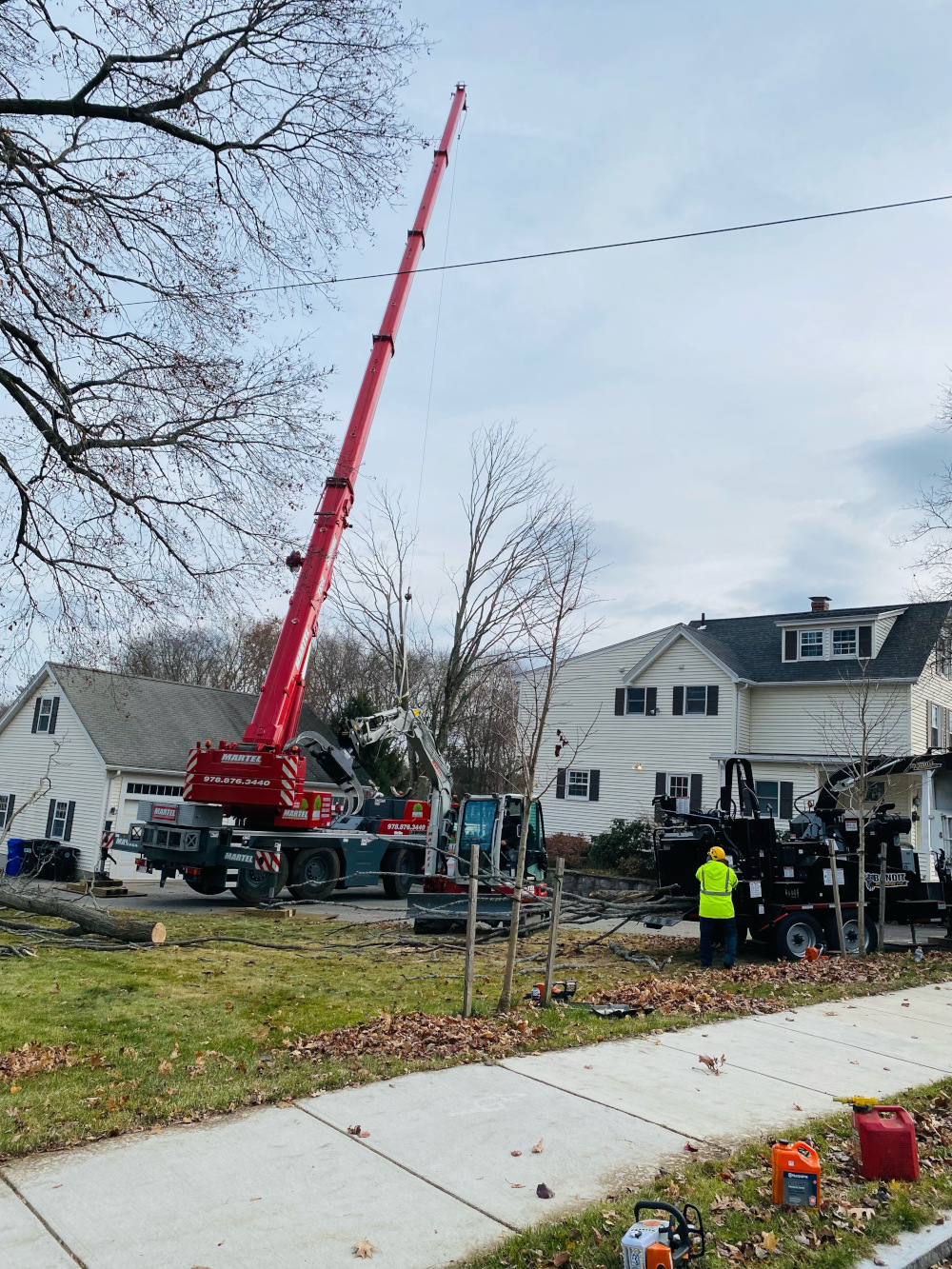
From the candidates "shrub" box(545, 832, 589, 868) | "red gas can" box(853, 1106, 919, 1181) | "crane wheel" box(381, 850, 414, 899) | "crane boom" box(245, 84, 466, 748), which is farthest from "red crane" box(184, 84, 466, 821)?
"shrub" box(545, 832, 589, 868)

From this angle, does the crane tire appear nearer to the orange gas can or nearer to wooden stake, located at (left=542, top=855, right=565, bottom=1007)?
wooden stake, located at (left=542, top=855, right=565, bottom=1007)

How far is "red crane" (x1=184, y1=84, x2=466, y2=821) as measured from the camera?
16891 millimetres

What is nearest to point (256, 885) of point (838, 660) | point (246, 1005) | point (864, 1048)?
point (246, 1005)

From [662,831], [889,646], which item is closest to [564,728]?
[889,646]

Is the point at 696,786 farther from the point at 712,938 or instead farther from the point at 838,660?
the point at 712,938

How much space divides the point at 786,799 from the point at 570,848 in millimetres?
6888

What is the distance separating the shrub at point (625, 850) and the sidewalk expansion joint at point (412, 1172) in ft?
75.1

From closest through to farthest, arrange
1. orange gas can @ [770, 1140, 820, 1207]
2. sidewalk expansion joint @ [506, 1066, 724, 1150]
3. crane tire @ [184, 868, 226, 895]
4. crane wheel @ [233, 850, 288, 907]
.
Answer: orange gas can @ [770, 1140, 820, 1207] < sidewalk expansion joint @ [506, 1066, 724, 1150] < crane wheel @ [233, 850, 288, 907] < crane tire @ [184, 868, 226, 895]

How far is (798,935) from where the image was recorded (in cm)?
1295

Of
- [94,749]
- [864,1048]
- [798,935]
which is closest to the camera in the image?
[864,1048]

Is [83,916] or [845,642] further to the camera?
[845,642]

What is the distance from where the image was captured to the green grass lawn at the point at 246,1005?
18.2 ft

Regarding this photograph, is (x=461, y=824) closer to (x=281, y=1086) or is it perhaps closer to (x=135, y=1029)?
(x=135, y=1029)

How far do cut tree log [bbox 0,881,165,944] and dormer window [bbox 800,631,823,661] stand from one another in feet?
74.9
